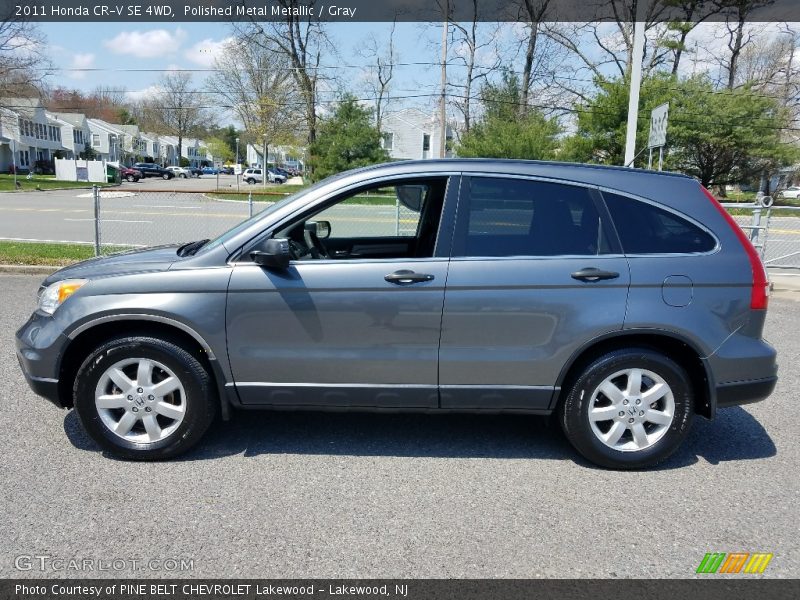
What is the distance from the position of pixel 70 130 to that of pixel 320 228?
284ft

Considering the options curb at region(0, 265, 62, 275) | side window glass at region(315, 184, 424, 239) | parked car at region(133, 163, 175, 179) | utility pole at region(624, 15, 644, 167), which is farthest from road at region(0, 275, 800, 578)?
parked car at region(133, 163, 175, 179)

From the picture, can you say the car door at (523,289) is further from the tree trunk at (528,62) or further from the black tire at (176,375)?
the tree trunk at (528,62)

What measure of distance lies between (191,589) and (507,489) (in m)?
1.74

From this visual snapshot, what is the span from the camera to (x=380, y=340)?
3.51m

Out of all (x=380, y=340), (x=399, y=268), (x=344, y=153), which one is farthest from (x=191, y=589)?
(x=344, y=153)

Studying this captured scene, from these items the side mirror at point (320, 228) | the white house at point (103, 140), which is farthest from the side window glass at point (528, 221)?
the white house at point (103, 140)

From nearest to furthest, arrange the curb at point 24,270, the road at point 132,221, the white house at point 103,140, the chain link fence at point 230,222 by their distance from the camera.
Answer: the chain link fence at point 230,222
the curb at point 24,270
the road at point 132,221
the white house at point 103,140

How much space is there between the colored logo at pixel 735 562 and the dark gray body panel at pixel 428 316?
1021 millimetres

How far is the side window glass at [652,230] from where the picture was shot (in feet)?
11.6

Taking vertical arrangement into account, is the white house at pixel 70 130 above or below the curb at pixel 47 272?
above

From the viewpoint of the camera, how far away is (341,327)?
351cm

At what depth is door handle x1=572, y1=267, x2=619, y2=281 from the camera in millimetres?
3459

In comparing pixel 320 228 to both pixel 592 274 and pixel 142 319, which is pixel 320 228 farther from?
pixel 592 274

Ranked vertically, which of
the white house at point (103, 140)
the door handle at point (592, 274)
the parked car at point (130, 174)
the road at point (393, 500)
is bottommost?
the road at point (393, 500)
